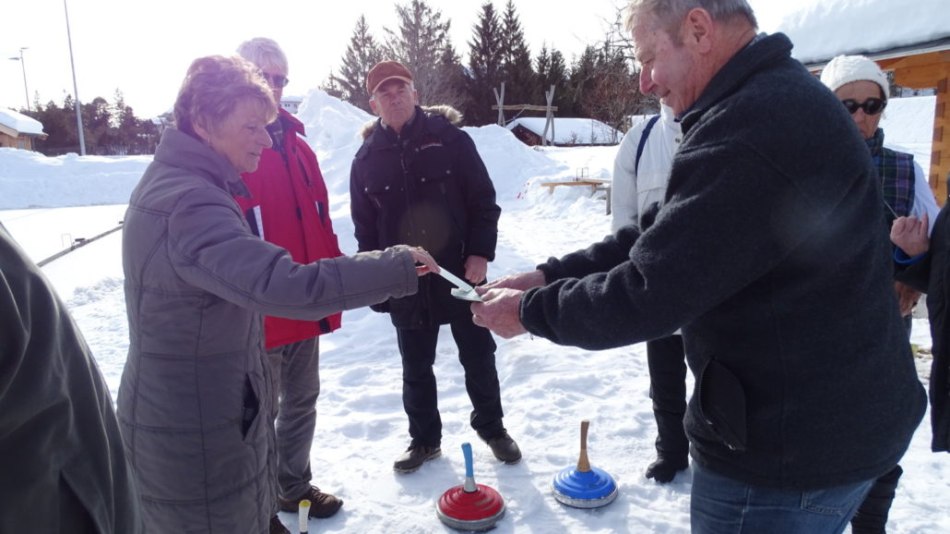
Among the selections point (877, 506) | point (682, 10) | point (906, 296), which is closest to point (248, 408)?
point (682, 10)

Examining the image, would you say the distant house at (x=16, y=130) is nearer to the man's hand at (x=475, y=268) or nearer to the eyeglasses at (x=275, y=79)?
the eyeglasses at (x=275, y=79)

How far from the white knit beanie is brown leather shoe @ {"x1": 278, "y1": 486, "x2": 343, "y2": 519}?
3136mm

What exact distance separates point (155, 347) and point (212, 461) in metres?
0.41

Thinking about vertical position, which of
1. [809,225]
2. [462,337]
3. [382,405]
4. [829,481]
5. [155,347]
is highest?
[809,225]

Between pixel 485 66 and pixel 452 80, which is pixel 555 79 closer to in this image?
pixel 485 66

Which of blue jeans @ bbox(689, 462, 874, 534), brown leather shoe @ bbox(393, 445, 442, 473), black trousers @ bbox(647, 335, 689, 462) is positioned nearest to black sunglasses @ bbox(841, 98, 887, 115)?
black trousers @ bbox(647, 335, 689, 462)

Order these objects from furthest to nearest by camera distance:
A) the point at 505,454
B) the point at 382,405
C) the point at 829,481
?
the point at 382,405
the point at 505,454
the point at 829,481

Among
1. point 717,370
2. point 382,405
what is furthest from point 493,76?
point 717,370

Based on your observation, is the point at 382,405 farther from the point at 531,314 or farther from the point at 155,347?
the point at 531,314

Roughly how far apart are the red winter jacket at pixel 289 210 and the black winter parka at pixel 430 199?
0.48m

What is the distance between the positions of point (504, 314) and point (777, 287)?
0.75 meters

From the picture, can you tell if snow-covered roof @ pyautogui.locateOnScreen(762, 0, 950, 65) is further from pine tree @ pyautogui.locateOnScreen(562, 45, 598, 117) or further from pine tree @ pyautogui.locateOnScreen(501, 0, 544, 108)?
pine tree @ pyautogui.locateOnScreen(501, 0, 544, 108)

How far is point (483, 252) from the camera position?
152 inches

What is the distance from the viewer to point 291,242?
127 inches
